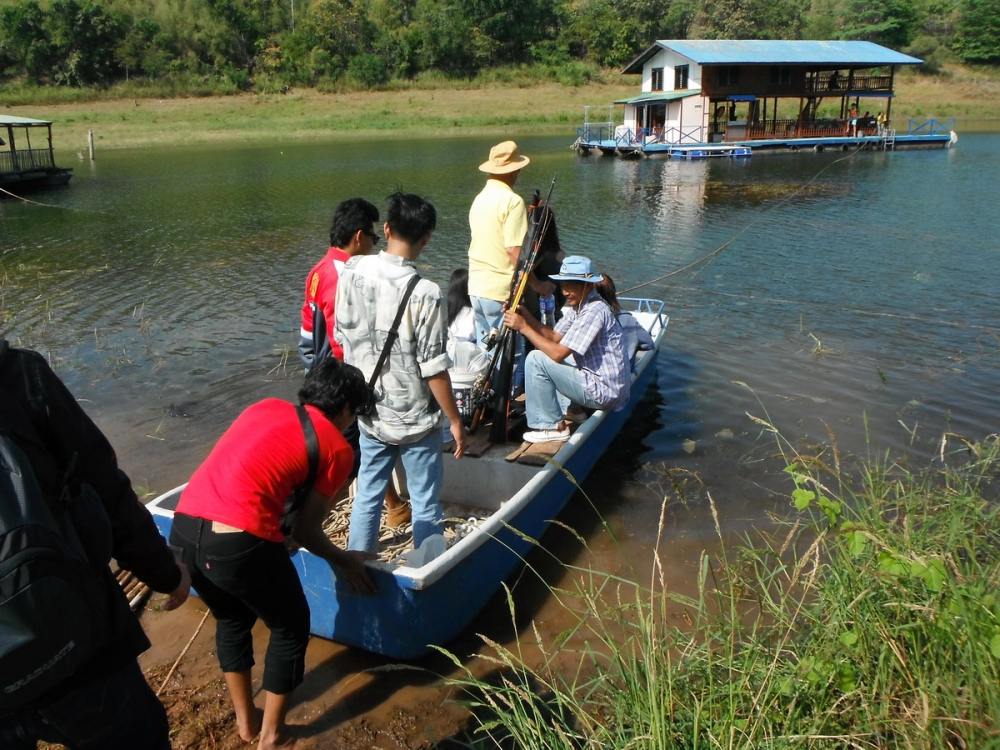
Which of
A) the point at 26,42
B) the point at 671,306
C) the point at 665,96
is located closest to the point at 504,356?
the point at 671,306

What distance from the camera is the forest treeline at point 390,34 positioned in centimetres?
6125

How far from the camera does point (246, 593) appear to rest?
304cm

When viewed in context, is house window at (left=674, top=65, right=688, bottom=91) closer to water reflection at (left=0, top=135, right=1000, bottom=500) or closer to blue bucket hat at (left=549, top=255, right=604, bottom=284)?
water reflection at (left=0, top=135, right=1000, bottom=500)

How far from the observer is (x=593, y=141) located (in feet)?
123

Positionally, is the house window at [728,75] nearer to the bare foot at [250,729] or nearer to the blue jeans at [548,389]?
the blue jeans at [548,389]

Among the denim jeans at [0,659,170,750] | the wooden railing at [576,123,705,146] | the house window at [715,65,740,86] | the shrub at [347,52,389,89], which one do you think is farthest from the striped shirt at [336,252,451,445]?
the shrub at [347,52,389,89]

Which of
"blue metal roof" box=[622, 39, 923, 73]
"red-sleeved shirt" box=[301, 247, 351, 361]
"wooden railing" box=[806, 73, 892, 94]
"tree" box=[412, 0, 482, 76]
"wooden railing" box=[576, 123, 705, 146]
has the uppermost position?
"tree" box=[412, 0, 482, 76]

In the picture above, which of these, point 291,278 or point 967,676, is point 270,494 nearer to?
point 967,676

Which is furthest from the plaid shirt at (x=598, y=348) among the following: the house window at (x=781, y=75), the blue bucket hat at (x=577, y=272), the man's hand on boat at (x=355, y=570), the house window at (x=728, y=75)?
the house window at (x=781, y=75)

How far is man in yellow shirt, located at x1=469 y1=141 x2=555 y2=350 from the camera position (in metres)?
5.73

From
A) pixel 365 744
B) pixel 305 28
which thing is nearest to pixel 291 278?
pixel 365 744

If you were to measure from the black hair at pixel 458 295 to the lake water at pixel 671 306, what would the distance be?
5.85 ft

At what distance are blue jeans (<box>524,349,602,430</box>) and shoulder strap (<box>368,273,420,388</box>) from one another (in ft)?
6.09

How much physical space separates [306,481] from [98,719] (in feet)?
3.85
